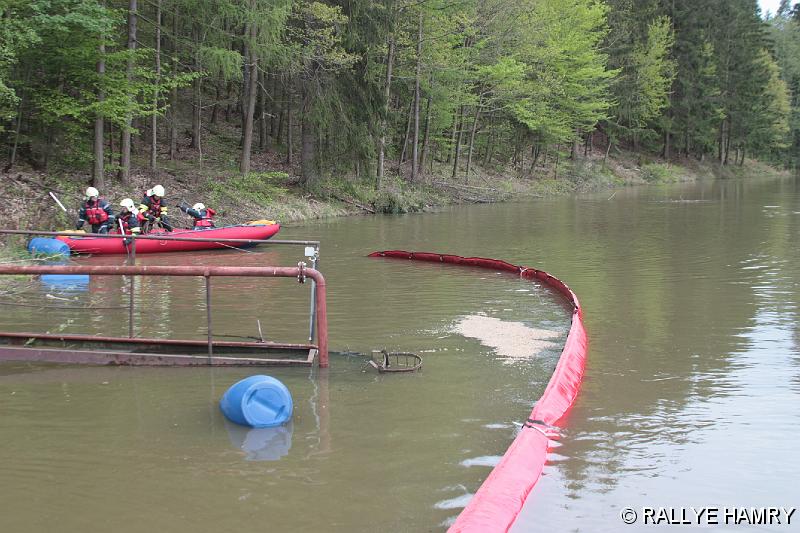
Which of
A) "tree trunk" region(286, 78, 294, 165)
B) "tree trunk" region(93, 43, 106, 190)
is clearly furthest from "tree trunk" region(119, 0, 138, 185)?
"tree trunk" region(286, 78, 294, 165)

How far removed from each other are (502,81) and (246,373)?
1273 inches

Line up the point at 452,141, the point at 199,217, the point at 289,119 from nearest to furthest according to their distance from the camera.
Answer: the point at 199,217 → the point at 289,119 → the point at 452,141

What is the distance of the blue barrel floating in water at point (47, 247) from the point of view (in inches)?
616

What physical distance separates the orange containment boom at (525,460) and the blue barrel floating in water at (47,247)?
11562mm

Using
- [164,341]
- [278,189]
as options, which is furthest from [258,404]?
[278,189]

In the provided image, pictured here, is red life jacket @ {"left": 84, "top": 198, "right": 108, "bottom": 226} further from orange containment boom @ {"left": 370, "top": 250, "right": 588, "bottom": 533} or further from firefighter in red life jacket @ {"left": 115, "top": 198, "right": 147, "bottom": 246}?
orange containment boom @ {"left": 370, "top": 250, "right": 588, "bottom": 533}

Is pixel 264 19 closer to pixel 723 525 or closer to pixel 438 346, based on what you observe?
pixel 438 346

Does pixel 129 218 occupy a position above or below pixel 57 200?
below

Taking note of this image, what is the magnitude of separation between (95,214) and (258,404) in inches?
Answer: 486

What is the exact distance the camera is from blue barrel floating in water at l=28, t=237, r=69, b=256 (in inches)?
616

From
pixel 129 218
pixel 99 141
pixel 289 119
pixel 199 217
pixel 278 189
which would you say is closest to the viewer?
pixel 129 218

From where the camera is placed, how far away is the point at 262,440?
19.9ft

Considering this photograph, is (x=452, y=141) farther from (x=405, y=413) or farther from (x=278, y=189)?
(x=405, y=413)

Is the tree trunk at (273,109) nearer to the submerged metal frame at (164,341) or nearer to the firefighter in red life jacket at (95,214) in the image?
the firefighter in red life jacket at (95,214)
